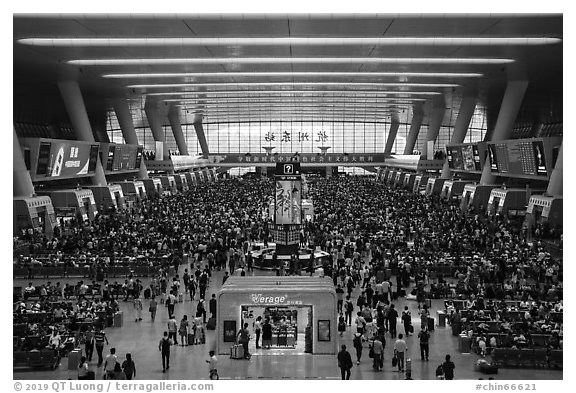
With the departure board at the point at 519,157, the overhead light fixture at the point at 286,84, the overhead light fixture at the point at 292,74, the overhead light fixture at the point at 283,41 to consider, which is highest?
the overhead light fixture at the point at 286,84

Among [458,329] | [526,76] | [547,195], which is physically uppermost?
[526,76]

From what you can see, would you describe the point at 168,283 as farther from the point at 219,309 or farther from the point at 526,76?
the point at 526,76

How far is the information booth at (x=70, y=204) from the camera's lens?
36.0m

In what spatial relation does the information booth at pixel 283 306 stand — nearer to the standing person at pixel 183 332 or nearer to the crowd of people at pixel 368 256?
the crowd of people at pixel 368 256

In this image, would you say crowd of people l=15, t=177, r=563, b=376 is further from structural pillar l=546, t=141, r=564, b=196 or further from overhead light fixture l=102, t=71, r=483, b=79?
overhead light fixture l=102, t=71, r=483, b=79

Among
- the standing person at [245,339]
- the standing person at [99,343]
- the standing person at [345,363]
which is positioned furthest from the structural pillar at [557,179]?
the standing person at [99,343]

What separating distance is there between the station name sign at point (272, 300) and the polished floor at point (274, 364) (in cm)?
95

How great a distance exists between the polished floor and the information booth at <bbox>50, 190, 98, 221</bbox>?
71.1 ft

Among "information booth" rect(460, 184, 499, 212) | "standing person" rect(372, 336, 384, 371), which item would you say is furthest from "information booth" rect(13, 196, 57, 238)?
"information booth" rect(460, 184, 499, 212)

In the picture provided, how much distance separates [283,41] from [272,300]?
54.5ft

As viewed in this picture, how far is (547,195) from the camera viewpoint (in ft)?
107

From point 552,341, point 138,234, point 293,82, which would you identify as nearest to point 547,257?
point 552,341

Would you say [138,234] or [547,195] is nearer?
[138,234]

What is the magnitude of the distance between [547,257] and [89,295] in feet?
44.2
